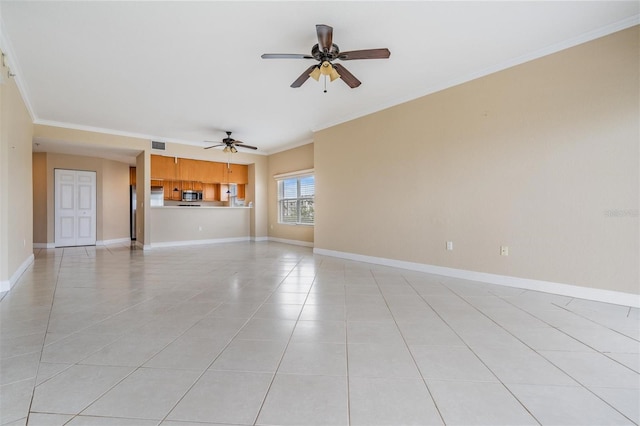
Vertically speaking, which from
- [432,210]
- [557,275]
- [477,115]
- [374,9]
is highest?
[374,9]

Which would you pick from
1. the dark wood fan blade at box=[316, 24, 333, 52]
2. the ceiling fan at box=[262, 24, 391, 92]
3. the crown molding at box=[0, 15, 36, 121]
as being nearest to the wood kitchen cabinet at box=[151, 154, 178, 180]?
the crown molding at box=[0, 15, 36, 121]

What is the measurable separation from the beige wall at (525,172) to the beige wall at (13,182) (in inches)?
195

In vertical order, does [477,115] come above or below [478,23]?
below

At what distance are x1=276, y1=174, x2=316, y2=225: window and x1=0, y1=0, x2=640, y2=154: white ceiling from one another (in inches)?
113

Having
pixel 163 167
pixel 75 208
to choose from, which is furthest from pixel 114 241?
pixel 163 167

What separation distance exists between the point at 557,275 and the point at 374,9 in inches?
134

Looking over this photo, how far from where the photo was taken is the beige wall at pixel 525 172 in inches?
114

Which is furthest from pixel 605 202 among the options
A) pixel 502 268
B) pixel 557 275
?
pixel 502 268

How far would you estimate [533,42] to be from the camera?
316 cm

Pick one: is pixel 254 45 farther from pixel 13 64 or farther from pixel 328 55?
pixel 13 64

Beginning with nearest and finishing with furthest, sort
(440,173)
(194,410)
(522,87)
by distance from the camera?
(194,410) < (522,87) < (440,173)

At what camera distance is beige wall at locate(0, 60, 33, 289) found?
3.31 metres

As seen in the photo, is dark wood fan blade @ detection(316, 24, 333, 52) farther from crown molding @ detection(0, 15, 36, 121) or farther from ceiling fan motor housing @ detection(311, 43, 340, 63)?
crown molding @ detection(0, 15, 36, 121)

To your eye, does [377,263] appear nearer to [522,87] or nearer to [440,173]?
[440,173]
